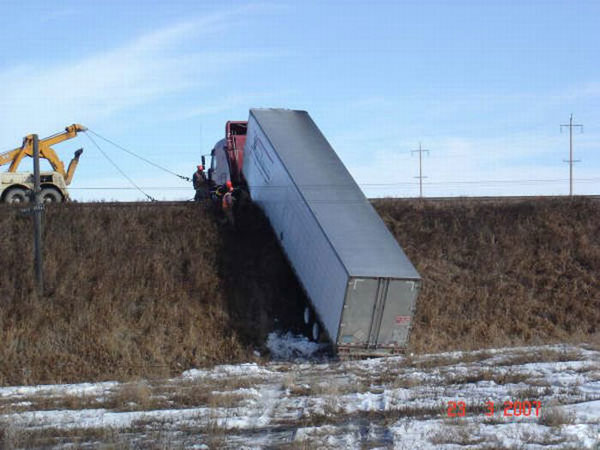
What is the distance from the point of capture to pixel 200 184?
35000 millimetres

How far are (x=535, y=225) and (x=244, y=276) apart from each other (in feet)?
39.3

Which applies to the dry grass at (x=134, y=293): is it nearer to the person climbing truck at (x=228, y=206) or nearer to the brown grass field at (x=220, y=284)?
the brown grass field at (x=220, y=284)

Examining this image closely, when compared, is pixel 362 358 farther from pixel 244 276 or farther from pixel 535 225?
pixel 535 225

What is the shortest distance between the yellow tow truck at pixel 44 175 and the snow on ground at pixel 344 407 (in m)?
15.4

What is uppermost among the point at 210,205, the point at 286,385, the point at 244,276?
the point at 210,205

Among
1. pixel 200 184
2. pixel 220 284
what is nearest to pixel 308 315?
pixel 220 284

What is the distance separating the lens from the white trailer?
20.5 m

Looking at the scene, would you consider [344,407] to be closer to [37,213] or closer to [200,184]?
[37,213]

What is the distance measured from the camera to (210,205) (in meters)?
29.5

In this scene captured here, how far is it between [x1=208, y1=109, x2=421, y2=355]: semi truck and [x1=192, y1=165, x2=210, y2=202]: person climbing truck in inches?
198

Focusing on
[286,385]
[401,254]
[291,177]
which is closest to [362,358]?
[401,254]

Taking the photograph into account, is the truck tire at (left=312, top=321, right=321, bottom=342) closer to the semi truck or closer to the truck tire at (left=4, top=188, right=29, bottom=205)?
the semi truck
